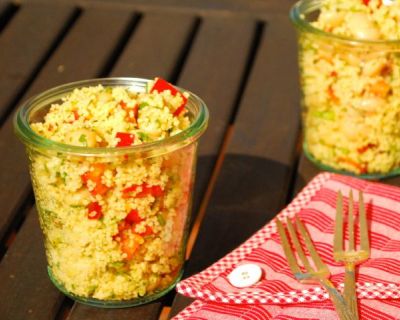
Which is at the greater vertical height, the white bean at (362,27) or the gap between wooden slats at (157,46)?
the white bean at (362,27)

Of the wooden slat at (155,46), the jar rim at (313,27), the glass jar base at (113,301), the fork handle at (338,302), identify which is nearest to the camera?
the fork handle at (338,302)

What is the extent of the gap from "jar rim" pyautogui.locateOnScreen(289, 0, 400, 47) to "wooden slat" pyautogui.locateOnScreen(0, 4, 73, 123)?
0.54 m

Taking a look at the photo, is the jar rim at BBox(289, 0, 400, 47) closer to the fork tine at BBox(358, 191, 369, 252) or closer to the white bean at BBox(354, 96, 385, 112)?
the white bean at BBox(354, 96, 385, 112)

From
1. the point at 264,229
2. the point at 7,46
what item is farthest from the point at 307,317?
the point at 7,46

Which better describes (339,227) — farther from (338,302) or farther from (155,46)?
(155,46)

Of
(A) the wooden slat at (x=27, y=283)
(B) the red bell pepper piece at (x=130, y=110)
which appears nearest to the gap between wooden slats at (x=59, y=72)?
(A) the wooden slat at (x=27, y=283)

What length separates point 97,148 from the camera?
1.09m

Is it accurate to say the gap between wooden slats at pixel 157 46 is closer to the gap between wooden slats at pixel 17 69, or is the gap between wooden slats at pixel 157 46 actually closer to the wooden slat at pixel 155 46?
the wooden slat at pixel 155 46

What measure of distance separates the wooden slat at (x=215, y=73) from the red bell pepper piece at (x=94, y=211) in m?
0.31

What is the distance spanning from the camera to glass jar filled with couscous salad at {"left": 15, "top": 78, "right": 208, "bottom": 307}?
111 centimetres

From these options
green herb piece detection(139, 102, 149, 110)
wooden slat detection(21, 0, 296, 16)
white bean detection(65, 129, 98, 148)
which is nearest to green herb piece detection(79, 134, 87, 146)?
white bean detection(65, 129, 98, 148)

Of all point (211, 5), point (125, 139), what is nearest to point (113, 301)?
point (125, 139)

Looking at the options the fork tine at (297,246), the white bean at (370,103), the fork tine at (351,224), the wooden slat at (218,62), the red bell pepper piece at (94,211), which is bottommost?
the wooden slat at (218,62)

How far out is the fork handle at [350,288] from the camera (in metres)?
1.09
